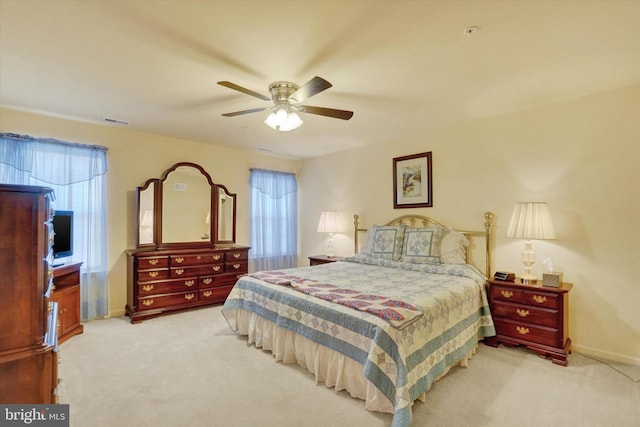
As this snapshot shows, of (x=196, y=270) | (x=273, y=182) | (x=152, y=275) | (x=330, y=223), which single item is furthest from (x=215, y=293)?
(x=273, y=182)

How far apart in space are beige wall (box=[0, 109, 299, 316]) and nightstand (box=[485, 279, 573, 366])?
4.36 m

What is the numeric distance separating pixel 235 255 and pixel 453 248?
3100mm

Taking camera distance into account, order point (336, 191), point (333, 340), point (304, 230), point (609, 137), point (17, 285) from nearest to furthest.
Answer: point (17, 285)
point (333, 340)
point (609, 137)
point (336, 191)
point (304, 230)

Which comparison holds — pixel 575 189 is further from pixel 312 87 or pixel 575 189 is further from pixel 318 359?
pixel 318 359

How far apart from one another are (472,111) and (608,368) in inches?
107

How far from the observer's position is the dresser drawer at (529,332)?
272 centimetres

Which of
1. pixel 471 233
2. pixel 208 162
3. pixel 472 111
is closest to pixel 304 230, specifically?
pixel 208 162

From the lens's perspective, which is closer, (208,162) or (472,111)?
(472,111)

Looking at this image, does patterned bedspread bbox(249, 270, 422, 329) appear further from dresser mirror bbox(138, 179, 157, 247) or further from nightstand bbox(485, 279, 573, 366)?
dresser mirror bbox(138, 179, 157, 247)

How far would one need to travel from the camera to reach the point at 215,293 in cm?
442

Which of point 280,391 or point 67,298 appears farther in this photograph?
point 67,298

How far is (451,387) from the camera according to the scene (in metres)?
2.29

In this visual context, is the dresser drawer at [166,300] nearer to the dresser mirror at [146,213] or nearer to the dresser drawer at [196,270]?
the dresser drawer at [196,270]

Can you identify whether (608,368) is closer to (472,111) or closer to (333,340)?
(333,340)
